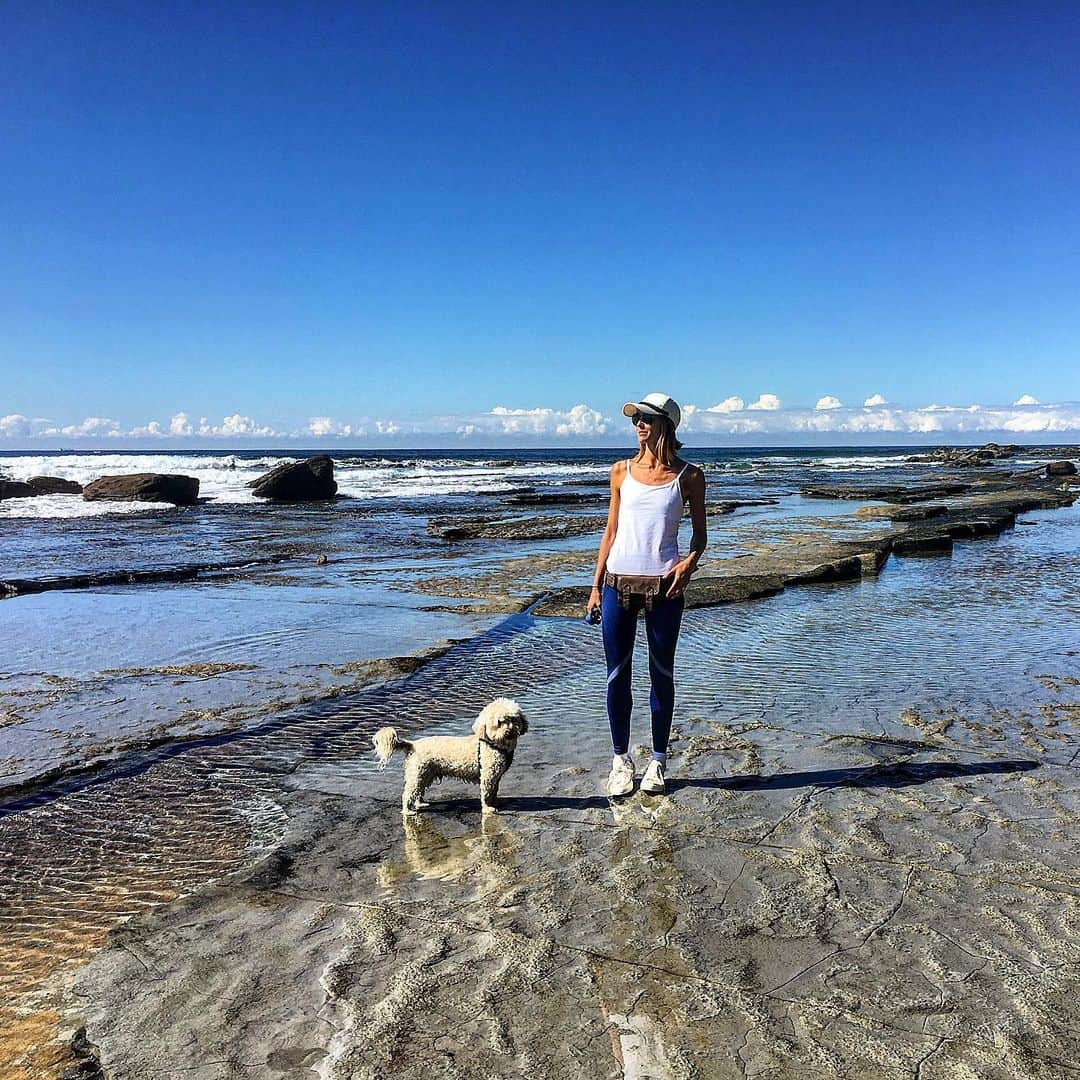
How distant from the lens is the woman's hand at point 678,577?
4215 mm

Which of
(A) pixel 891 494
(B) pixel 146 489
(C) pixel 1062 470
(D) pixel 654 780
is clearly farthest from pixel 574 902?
(C) pixel 1062 470

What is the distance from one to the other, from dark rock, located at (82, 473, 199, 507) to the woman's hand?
2974cm

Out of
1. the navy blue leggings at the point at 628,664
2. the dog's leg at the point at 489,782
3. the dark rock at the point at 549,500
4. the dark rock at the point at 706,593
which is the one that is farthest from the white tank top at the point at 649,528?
the dark rock at the point at 549,500

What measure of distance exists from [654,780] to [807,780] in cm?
95

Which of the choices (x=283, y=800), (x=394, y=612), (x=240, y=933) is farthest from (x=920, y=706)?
(x=394, y=612)

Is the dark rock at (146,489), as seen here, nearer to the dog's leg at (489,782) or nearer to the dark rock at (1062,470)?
the dog's leg at (489,782)


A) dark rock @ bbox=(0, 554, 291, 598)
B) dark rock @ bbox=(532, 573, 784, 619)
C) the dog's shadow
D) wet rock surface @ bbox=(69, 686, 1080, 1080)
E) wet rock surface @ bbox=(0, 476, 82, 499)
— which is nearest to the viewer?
wet rock surface @ bbox=(69, 686, 1080, 1080)


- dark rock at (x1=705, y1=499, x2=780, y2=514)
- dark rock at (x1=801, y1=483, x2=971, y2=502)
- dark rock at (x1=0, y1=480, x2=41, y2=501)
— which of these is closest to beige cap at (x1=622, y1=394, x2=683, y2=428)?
dark rock at (x1=705, y1=499, x2=780, y2=514)

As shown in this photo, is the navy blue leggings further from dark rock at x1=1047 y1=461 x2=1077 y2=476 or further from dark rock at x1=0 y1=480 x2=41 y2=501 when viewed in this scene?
dark rock at x1=1047 y1=461 x2=1077 y2=476

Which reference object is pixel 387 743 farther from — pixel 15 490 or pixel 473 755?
pixel 15 490

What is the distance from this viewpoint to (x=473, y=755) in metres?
4.32

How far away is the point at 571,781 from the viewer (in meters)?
4.73

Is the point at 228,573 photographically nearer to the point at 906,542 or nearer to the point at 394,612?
the point at 394,612

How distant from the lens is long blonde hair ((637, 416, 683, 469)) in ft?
14.2
